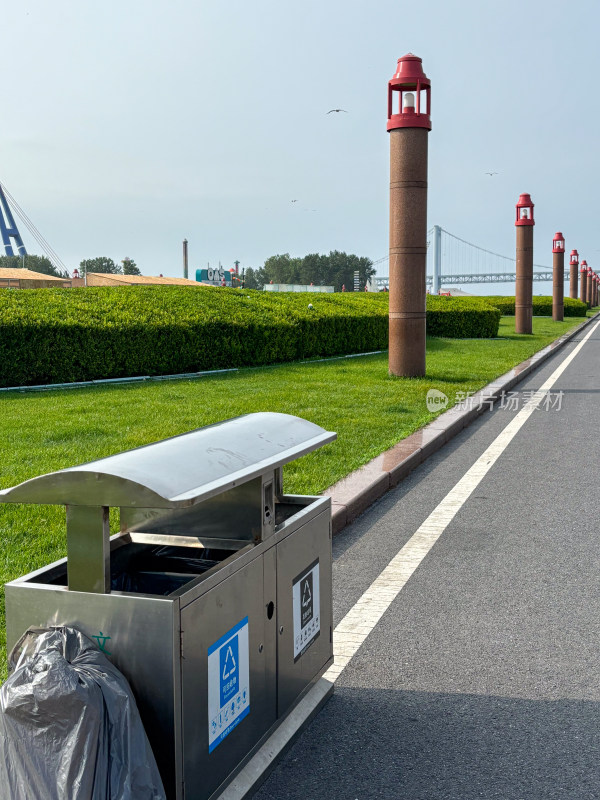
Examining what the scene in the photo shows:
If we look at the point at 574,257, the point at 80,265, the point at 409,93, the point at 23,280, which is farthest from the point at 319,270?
the point at 409,93

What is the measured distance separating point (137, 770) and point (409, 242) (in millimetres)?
10497

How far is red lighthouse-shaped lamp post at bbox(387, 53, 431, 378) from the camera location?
38.4ft

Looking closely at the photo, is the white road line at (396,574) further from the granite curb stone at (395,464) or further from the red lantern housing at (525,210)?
the red lantern housing at (525,210)

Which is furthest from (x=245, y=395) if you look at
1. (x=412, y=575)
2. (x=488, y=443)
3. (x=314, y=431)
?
(x=314, y=431)

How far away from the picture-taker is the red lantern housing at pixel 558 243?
122ft

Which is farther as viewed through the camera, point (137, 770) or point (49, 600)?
point (49, 600)

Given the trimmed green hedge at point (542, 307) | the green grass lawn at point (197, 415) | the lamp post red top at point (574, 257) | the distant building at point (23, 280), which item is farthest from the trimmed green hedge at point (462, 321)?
the lamp post red top at point (574, 257)

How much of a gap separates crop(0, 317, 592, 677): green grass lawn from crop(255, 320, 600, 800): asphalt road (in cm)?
114

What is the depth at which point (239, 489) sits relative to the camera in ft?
8.51

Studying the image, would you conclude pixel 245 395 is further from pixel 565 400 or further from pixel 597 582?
pixel 597 582

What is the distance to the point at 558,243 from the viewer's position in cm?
3728

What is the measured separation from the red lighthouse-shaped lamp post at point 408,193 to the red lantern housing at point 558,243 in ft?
89.0

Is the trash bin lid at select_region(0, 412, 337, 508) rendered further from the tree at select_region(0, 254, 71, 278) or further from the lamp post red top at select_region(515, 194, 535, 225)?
the tree at select_region(0, 254, 71, 278)

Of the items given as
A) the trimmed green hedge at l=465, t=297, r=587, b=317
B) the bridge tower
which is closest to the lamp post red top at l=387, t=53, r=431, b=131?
the trimmed green hedge at l=465, t=297, r=587, b=317
